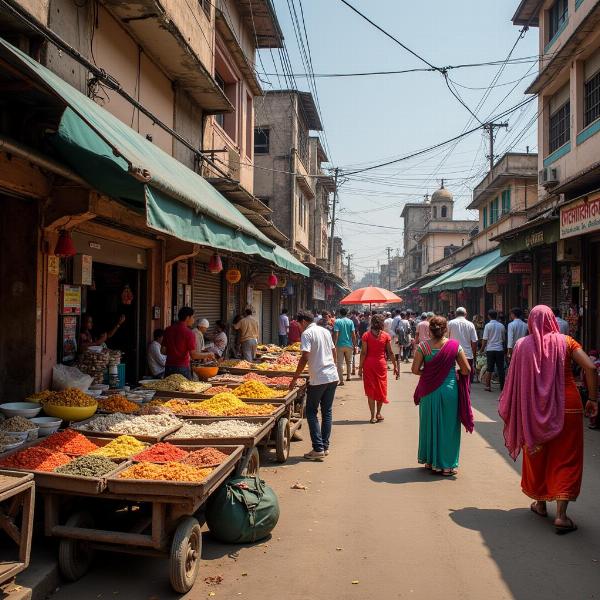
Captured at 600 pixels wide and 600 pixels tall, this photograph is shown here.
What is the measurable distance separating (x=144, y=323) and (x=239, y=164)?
796 cm

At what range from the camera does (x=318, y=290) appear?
127 ft

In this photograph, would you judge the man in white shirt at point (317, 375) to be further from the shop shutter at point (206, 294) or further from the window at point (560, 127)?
the window at point (560, 127)

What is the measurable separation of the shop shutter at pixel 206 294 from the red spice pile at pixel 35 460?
8.36 metres

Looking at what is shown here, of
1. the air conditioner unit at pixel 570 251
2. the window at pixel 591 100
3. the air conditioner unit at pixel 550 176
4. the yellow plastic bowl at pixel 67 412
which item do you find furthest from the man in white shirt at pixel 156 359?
the air conditioner unit at pixel 550 176

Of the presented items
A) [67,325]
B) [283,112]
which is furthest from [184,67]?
[283,112]

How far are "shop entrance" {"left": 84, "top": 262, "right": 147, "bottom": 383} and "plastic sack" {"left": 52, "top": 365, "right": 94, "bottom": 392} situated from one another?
2925 mm

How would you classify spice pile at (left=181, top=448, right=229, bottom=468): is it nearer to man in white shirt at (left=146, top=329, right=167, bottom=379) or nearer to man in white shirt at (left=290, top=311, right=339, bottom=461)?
man in white shirt at (left=290, top=311, right=339, bottom=461)

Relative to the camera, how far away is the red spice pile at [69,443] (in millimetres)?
4855

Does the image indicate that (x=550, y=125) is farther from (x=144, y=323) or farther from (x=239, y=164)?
(x=144, y=323)

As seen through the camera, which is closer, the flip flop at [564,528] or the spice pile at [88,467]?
the spice pile at [88,467]

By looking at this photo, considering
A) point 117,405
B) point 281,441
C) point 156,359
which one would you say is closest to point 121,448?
point 117,405

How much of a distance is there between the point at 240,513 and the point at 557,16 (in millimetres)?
18905

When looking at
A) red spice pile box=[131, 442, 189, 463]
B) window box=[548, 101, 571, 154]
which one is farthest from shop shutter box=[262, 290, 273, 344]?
red spice pile box=[131, 442, 189, 463]

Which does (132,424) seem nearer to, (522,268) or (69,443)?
(69,443)
